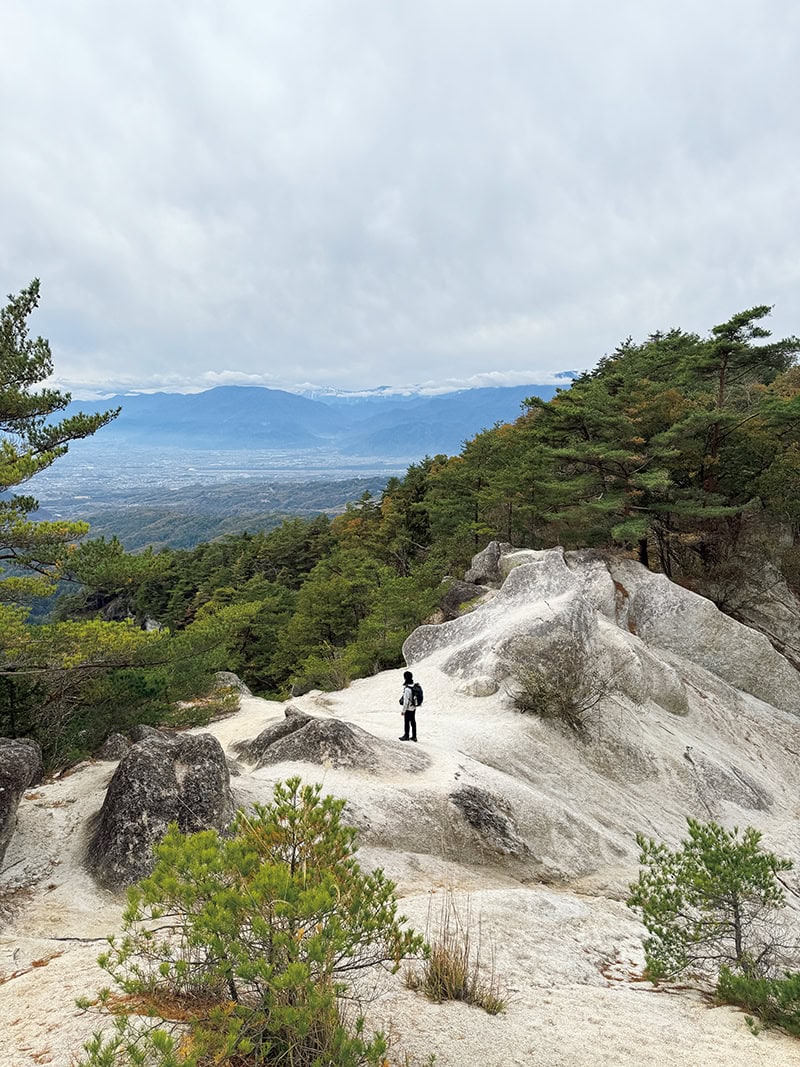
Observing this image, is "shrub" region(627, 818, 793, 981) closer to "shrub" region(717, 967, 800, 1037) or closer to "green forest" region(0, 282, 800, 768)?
"shrub" region(717, 967, 800, 1037)

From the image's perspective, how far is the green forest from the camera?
13.0m

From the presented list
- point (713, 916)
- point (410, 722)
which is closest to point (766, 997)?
point (713, 916)

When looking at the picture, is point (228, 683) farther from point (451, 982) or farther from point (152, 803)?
point (451, 982)

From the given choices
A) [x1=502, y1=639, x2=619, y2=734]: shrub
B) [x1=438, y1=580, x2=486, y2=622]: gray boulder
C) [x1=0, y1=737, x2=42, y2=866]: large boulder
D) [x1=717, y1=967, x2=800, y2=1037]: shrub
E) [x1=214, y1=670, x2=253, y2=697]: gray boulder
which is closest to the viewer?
[x1=717, y1=967, x2=800, y2=1037]: shrub

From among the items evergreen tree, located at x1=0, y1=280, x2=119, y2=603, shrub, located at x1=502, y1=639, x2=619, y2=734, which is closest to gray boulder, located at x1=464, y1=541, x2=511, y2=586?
shrub, located at x1=502, y1=639, x2=619, y2=734

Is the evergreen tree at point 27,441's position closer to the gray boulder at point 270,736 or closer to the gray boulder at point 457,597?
the gray boulder at point 270,736

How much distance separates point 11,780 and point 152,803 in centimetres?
186

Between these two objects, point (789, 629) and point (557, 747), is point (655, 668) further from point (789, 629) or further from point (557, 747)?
point (789, 629)

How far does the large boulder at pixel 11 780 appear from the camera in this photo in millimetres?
7762

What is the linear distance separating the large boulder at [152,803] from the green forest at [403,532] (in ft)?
12.2

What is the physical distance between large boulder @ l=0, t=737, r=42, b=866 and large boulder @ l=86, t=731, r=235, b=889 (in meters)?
1.06

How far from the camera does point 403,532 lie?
48.4 m

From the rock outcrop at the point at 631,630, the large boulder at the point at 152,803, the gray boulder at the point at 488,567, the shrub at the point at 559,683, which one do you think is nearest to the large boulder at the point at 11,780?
the large boulder at the point at 152,803

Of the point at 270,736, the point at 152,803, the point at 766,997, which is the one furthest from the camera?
the point at 270,736
